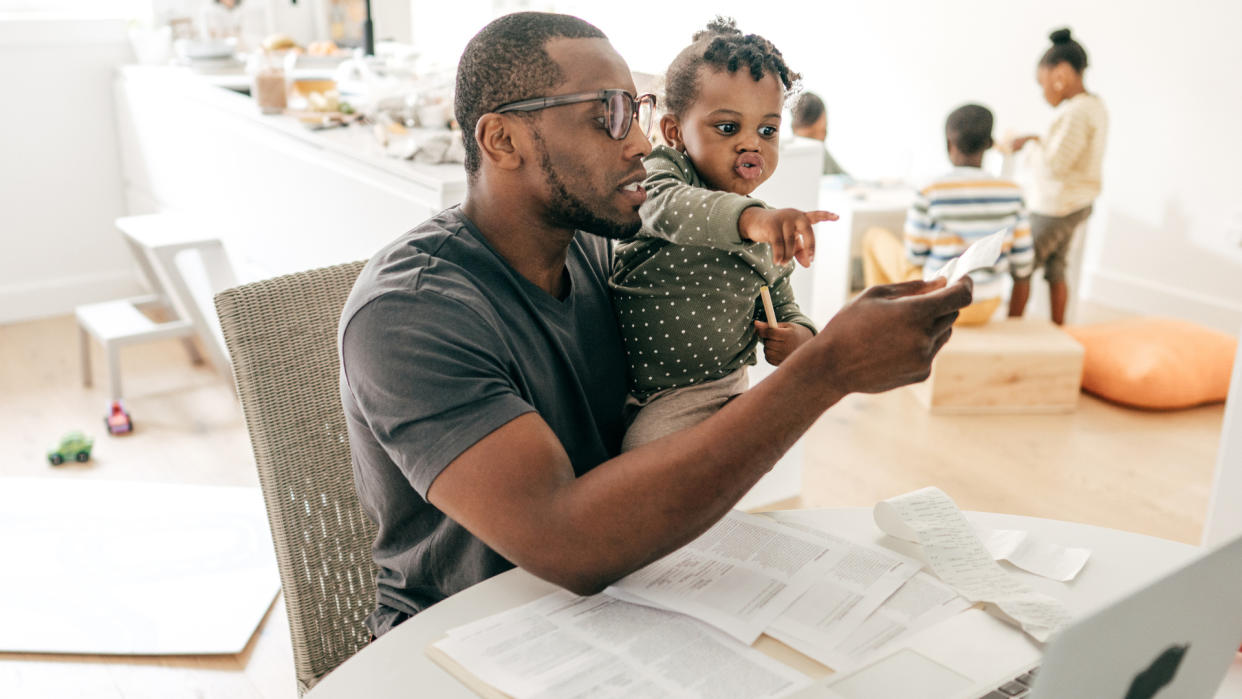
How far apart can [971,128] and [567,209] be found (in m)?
2.80

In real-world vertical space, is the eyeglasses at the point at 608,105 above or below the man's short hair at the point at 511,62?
below

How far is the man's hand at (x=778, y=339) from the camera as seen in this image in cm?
142

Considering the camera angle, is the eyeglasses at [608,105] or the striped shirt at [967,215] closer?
the eyeglasses at [608,105]

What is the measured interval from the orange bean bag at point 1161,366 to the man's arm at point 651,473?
2.82 meters

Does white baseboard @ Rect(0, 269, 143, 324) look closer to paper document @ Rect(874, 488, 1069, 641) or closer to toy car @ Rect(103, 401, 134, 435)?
toy car @ Rect(103, 401, 134, 435)

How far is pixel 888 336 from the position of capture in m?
0.98

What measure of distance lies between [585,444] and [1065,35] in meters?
3.52

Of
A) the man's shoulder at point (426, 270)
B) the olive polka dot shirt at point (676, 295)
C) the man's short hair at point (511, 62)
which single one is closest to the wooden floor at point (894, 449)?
the olive polka dot shirt at point (676, 295)

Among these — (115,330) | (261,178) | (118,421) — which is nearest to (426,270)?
(261,178)

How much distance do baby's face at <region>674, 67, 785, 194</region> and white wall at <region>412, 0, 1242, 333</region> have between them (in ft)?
6.53

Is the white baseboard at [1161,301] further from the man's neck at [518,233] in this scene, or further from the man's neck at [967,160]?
the man's neck at [518,233]

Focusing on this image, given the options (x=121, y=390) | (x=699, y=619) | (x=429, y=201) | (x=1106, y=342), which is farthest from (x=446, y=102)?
(x=1106, y=342)

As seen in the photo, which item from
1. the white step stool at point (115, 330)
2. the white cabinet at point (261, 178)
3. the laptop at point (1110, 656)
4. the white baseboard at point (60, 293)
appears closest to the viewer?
the laptop at point (1110, 656)

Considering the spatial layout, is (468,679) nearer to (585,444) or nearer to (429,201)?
(585,444)
